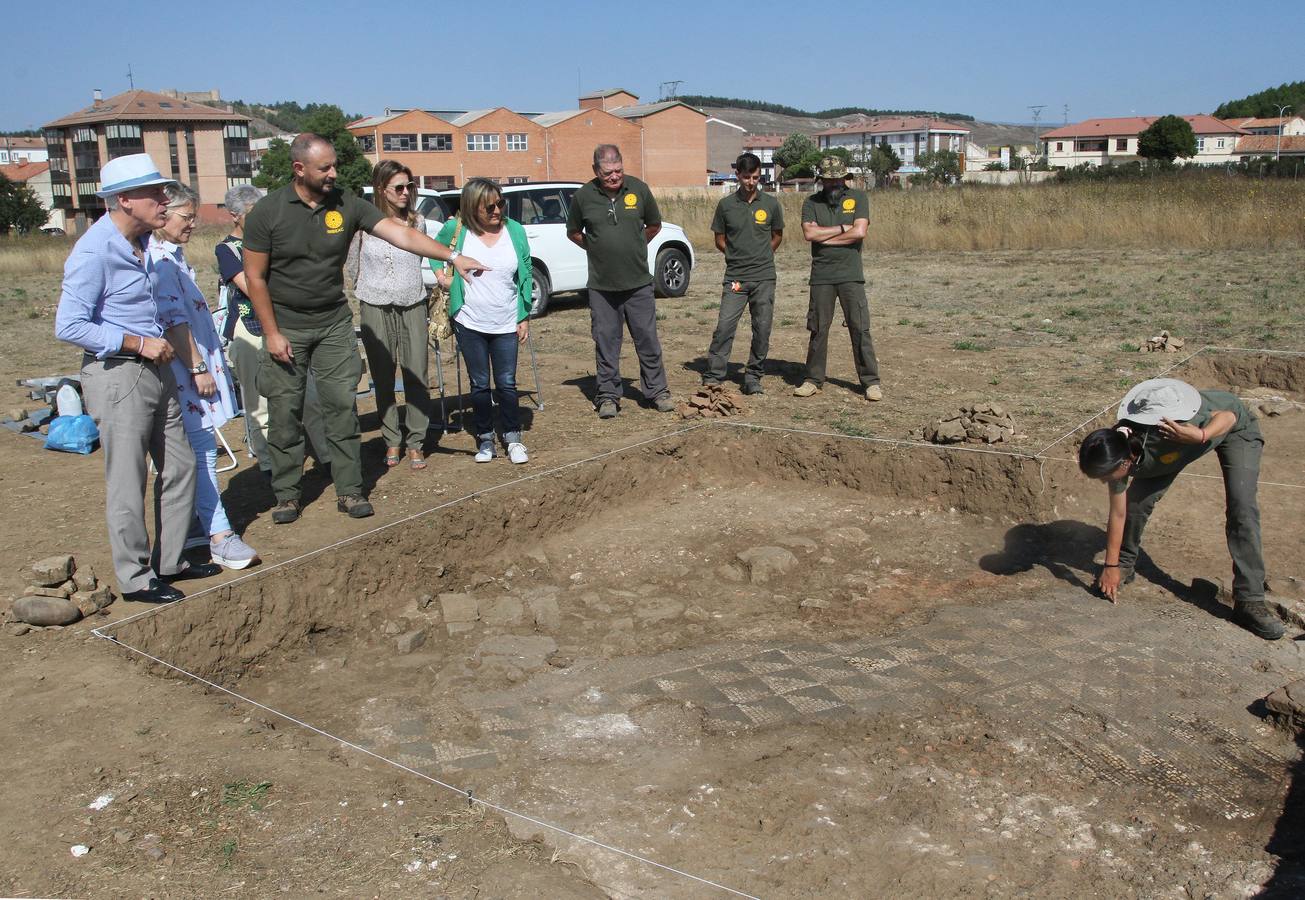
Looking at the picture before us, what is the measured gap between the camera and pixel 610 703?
14.8ft

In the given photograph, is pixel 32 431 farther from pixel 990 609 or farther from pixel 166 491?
pixel 990 609

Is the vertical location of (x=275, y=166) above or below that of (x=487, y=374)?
above

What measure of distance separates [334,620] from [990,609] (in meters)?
3.36

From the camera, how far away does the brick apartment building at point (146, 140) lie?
76.2m

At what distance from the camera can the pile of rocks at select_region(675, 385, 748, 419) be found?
25.8 feet

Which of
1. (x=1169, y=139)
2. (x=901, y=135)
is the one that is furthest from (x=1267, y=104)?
(x=1169, y=139)

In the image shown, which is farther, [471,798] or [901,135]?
[901,135]

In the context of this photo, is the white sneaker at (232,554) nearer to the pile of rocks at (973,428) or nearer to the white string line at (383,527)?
the white string line at (383,527)

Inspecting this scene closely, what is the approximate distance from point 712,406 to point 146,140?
266 ft

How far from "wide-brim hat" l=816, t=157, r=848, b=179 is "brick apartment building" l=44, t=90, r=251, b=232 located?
249 feet

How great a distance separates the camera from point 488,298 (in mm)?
6691

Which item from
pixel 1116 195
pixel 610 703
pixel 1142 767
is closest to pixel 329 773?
pixel 610 703

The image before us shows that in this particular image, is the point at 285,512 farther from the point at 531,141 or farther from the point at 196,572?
the point at 531,141

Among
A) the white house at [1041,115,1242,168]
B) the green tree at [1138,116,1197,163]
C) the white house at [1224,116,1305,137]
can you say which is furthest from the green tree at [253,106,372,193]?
the white house at [1224,116,1305,137]
